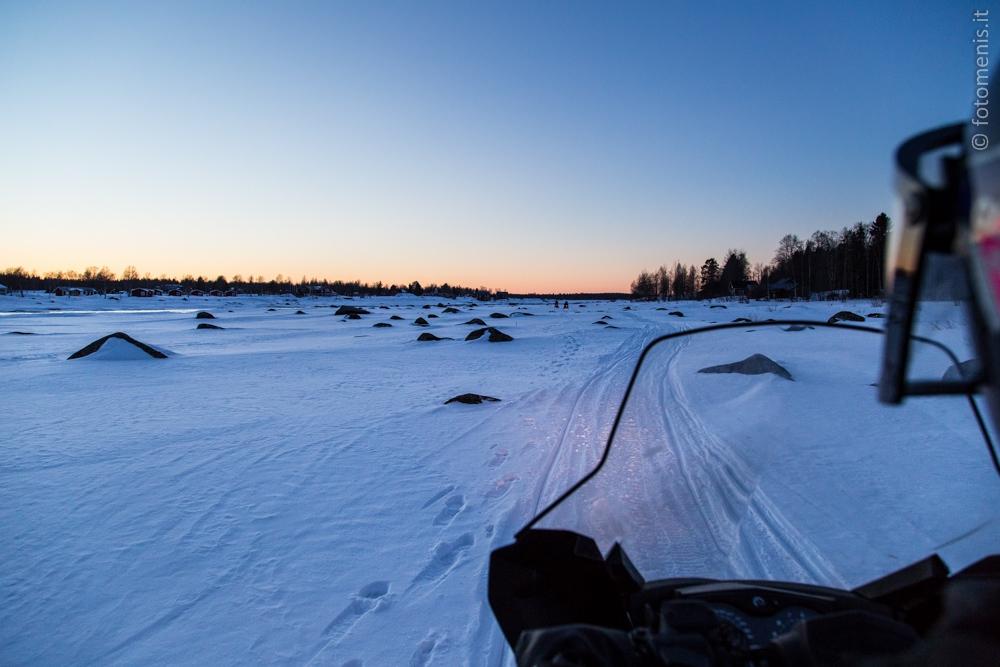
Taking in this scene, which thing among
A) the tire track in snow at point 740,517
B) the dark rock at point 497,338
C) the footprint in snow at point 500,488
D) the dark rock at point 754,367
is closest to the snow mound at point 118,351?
the dark rock at point 497,338

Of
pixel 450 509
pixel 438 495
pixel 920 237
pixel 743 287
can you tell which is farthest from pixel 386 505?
pixel 743 287

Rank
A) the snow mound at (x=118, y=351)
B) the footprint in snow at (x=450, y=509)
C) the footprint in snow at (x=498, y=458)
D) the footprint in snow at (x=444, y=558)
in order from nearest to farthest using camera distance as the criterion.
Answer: the footprint in snow at (x=444, y=558)
the footprint in snow at (x=450, y=509)
the footprint in snow at (x=498, y=458)
the snow mound at (x=118, y=351)

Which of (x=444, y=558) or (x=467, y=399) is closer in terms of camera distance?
(x=444, y=558)

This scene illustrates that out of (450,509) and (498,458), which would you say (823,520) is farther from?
(498,458)

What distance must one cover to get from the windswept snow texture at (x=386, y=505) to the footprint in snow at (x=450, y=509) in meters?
0.02

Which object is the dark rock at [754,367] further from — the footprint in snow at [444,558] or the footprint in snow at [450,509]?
the footprint in snow at [444,558]

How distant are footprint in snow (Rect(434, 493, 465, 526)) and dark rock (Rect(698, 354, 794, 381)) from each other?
456 cm

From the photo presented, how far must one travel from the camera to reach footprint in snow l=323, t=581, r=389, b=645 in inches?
88.9

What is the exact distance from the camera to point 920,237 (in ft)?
2.65

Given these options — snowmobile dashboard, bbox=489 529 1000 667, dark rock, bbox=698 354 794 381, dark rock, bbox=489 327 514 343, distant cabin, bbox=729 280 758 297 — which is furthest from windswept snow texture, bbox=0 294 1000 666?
distant cabin, bbox=729 280 758 297

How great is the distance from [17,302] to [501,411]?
6912 cm

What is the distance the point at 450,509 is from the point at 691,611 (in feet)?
9.01

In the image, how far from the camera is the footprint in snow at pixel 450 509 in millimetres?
3405

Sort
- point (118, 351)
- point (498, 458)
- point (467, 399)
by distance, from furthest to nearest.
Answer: point (118, 351) < point (467, 399) < point (498, 458)
